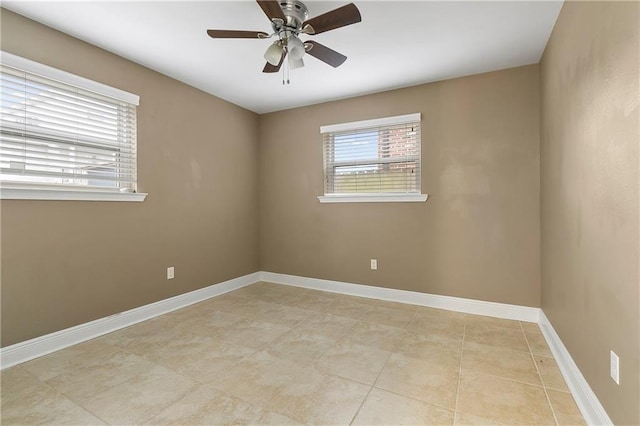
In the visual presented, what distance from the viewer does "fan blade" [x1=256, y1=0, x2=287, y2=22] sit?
1615mm

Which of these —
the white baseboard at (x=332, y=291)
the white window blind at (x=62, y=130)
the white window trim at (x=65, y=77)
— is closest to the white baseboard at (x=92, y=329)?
the white baseboard at (x=332, y=291)

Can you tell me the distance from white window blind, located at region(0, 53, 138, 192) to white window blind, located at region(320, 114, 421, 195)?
2235 mm

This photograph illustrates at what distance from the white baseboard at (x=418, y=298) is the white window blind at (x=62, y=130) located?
7.56 feet

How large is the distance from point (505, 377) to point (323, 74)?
2982 mm

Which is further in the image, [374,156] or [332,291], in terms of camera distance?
[332,291]

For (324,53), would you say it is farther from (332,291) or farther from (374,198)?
(332,291)

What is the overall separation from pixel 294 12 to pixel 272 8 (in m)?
0.30

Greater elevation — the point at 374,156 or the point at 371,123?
the point at 371,123

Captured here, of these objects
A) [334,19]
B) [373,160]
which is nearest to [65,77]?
[334,19]

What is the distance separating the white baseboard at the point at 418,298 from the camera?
9.27ft

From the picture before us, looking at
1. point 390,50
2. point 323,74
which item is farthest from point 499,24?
point 323,74

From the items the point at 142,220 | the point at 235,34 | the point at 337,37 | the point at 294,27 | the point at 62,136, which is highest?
the point at 337,37

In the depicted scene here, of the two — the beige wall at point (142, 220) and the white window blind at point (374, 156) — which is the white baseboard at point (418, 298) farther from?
the white window blind at point (374, 156)

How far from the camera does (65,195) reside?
7.46 feet
